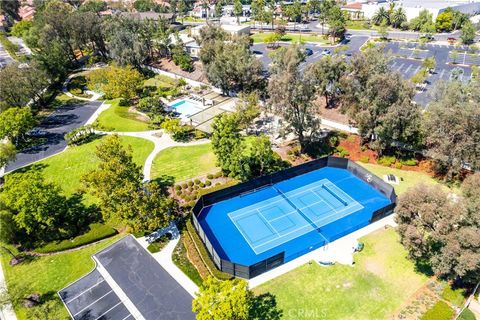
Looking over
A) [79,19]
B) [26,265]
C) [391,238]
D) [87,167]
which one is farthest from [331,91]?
[79,19]

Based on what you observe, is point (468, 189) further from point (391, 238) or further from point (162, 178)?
point (162, 178)

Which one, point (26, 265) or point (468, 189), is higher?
point (468, 189)

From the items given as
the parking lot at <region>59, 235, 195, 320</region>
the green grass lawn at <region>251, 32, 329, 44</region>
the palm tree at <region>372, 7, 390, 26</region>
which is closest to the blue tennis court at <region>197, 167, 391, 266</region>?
the parking lot at <region>59, 235, 195, 320</region>

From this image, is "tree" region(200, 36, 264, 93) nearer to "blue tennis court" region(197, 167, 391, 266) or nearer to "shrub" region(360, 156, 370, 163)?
"blue tennis court" region(197, 167, 391, 266)

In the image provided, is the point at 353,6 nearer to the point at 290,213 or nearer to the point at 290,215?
the point at 290,213

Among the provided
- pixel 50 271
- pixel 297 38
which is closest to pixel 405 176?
pixel 50 271
